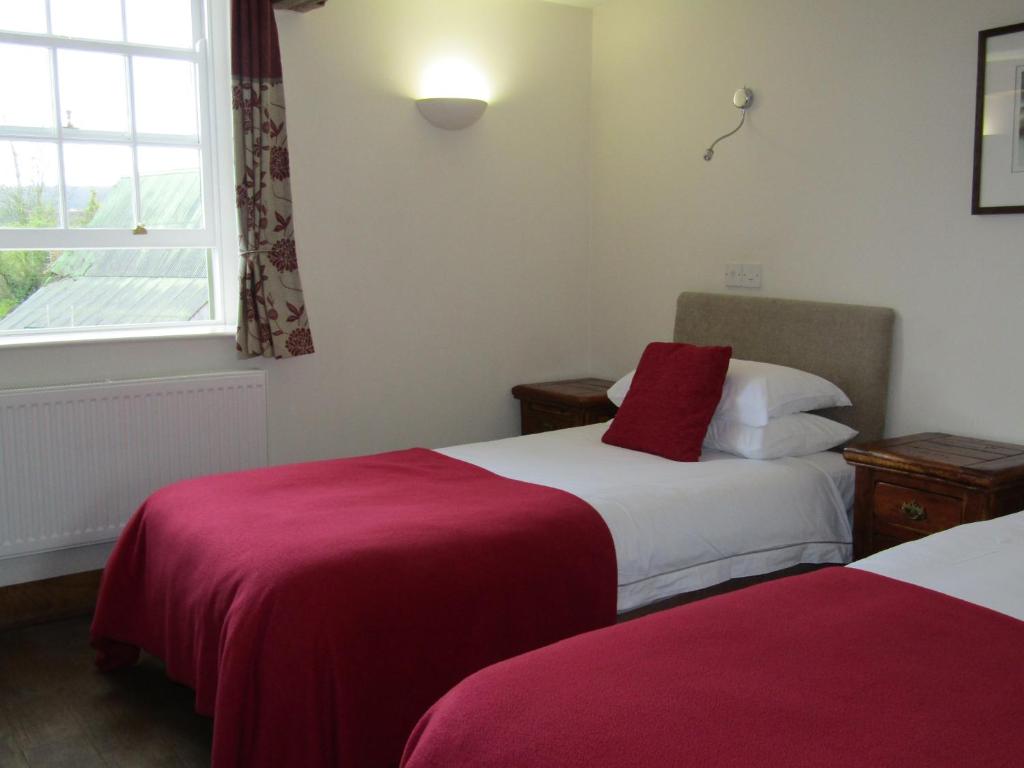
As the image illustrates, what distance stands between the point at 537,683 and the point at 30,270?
8.68ft

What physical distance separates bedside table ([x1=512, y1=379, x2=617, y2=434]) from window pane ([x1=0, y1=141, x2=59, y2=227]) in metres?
2.04

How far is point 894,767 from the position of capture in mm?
1299

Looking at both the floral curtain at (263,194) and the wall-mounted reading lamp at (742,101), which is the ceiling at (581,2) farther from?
the floral curtain at (263,194)

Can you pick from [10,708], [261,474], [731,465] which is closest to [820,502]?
[731,465]

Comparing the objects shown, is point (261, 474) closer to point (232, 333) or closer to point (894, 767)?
point (232, 333)

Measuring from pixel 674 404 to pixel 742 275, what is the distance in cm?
84

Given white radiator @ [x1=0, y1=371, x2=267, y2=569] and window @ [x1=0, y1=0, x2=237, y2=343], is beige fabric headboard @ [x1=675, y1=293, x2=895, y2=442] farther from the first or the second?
window @ [x1=0, y1=0, x2=237, y2=343]

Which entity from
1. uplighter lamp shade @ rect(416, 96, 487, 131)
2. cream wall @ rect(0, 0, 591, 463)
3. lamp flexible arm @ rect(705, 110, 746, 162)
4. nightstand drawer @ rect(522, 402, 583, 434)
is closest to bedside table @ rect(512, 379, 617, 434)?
nightstand drawer @ rect(522, 402, 583, 434)

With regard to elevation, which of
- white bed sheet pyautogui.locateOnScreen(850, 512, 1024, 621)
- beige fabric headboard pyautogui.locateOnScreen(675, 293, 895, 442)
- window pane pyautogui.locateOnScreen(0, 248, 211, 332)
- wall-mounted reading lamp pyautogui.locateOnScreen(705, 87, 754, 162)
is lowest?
white bed sheet pyautogui.locateOnScreen(850, 512, 1024, 621)

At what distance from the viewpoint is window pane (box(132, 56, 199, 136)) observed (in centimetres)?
349

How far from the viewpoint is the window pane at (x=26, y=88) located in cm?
324

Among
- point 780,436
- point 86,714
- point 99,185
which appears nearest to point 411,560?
point 86,714

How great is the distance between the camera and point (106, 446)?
3.34 m

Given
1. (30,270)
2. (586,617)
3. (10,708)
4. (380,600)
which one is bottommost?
(10,708)
